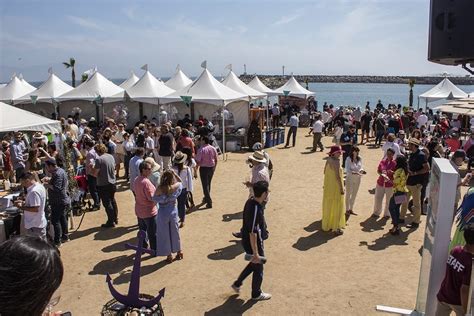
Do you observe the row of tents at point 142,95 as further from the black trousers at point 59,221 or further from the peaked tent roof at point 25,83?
the black trousers at point 59,221

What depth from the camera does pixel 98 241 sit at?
24.3 feet

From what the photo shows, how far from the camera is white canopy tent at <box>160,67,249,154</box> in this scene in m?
15.9

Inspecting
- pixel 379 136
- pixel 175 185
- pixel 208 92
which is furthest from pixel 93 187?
pixel 379 136

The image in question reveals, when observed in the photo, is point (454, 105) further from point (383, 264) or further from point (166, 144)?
point (166, 144)

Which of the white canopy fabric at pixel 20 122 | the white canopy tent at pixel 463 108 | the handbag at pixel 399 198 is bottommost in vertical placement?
the handbag at pixel 399 198

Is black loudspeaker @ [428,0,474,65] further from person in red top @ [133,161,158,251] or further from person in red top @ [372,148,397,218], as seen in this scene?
person in red top @ [133,161,158,251]

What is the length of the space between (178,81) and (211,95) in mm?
7206

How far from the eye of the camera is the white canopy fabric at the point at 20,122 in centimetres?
835

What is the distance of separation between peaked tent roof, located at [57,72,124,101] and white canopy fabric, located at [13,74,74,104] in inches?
35.7

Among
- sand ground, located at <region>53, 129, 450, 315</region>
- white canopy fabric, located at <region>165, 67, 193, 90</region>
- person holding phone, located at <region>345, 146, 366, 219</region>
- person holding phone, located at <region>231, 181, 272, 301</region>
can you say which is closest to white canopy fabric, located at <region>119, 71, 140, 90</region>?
white canopy fabric, located at <region>165, 67, 193, 90</region>

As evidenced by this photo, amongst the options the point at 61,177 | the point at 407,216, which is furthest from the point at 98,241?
the point at 407,216

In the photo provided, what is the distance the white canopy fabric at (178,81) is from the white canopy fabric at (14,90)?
7.13 meters

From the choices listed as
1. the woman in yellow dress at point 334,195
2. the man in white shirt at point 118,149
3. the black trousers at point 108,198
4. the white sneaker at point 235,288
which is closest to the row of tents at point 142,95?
the man in white shirt at point 118,149

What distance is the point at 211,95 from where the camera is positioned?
52.6 ft
